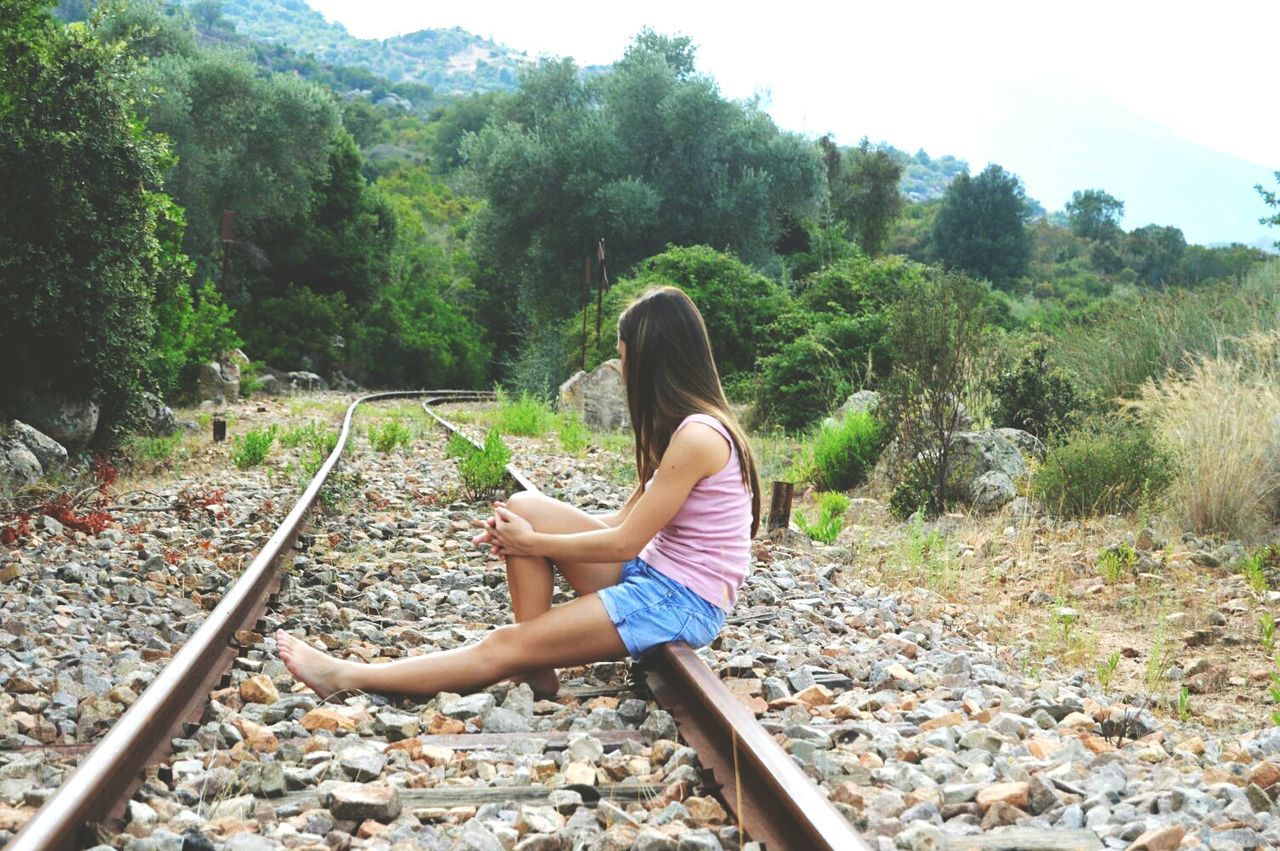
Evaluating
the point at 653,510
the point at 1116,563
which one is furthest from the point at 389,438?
the point at 653,510

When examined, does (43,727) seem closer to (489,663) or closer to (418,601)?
(489,663)

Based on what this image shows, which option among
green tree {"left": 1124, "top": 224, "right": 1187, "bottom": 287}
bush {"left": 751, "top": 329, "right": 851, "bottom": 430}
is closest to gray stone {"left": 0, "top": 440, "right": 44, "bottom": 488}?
bush {"left": 751, "top": 329, "right": 851, "bottom": 430}

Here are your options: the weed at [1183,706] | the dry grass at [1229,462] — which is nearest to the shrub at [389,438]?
the dry grass at [1229,462]

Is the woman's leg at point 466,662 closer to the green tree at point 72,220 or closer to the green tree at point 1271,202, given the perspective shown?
the green tree at point 72,220

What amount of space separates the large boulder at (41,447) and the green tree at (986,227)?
49.6 metres

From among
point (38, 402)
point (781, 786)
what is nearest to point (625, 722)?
point (781, 786)

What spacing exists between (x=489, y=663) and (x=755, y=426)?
37.5 feet

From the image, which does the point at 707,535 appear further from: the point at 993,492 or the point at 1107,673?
the point at 993,492

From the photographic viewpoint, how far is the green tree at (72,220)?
875 cm

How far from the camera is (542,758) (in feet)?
9.40

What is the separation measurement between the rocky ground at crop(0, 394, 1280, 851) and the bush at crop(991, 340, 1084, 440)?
370cm

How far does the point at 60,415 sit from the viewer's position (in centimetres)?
910

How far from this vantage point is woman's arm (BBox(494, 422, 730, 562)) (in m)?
3.45

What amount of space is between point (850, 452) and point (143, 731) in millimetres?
7483
